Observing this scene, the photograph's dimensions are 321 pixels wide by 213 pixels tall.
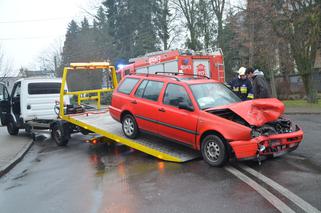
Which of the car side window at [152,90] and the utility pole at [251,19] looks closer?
the car side window at [152,90]

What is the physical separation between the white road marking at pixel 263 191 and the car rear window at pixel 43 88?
8142mm

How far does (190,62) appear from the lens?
1491 cm

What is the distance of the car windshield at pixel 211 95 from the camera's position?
255 inches

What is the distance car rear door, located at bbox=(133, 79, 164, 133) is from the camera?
699 cm

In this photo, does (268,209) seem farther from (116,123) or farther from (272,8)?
(272,8)

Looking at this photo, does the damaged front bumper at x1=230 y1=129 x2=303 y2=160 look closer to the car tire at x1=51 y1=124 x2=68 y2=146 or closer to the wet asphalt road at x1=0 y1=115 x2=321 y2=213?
the wet asphalt road at x1=0 y1=115 x2=321 y2=213

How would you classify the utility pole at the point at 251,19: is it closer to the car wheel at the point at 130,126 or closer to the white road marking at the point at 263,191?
the car wheel at the point at 130,126

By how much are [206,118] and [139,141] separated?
197 cm

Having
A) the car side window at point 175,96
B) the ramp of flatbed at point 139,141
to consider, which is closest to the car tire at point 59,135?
the ramp of flatbed at point 139,141

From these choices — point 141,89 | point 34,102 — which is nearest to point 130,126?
point 141,89

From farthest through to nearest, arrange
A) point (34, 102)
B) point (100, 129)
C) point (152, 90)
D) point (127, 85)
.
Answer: point (34, 102) → point (127, 85) → point (100, 129) → point (152, 90)

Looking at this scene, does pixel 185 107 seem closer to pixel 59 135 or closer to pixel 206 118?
pixel 206 118

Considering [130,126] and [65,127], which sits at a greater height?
[130,126]

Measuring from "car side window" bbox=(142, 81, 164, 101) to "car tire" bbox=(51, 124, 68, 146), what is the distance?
11.2 feet
